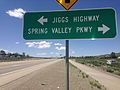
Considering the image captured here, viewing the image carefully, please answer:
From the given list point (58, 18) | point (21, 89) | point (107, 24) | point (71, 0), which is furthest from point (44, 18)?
point (21, 89)

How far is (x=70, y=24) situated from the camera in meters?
4.75

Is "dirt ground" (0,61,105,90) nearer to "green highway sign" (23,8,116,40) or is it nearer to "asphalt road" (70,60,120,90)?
"asphalt road" (70,60,120,90)

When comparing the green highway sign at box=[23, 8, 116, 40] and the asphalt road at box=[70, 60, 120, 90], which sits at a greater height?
the green highway sign at box=[23, 8, 116, 40]

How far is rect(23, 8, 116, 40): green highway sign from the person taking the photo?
462 cm

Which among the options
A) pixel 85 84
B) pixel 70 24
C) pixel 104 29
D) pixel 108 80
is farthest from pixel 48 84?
pixel 104 29

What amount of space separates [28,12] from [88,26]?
1.17m

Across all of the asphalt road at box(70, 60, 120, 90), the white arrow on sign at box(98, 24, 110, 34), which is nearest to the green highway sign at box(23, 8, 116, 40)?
the white arrow on sign at box(98, 24, 110, 34)

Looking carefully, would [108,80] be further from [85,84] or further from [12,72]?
[12,72]

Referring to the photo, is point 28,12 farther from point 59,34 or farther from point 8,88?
point 8,88

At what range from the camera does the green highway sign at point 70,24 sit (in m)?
4.62

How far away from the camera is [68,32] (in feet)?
15.5

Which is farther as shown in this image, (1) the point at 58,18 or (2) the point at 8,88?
(2) the point at 8,88

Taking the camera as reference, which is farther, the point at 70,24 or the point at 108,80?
the point at 108,80

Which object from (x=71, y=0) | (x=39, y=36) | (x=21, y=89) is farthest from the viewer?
(x=21, y=89)
